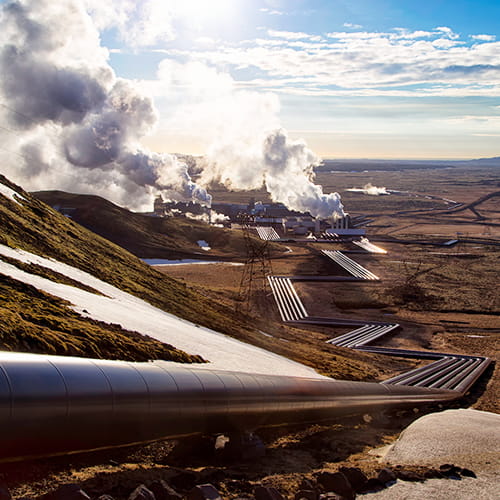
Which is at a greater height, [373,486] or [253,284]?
[373,486]

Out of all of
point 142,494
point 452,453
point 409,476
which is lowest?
point 452,453

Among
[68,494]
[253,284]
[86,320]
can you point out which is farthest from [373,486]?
[253,284]

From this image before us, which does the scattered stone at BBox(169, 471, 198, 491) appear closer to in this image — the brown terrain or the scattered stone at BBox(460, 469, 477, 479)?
the brown terrain

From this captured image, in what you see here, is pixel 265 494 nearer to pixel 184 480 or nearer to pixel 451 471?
pixel 184 480

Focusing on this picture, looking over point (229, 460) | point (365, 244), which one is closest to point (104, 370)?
point (229, 460)

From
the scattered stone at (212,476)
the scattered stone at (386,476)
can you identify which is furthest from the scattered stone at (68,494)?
the scattered stone at (386,476)

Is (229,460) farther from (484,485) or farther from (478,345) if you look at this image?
(478,345)
